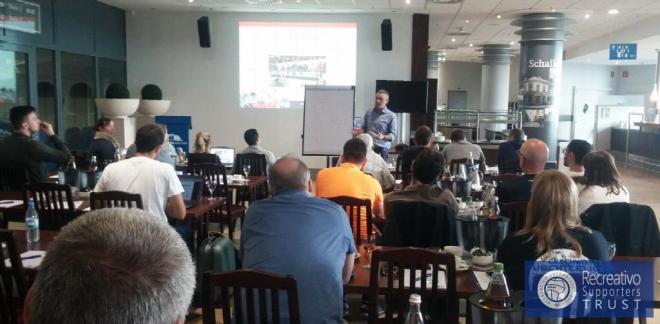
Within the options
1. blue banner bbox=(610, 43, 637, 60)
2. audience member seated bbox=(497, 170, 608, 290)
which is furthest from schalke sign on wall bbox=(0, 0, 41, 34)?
blue banner bbox=(610, 43, 637, 60)

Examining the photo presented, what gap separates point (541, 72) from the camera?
37.1 feet

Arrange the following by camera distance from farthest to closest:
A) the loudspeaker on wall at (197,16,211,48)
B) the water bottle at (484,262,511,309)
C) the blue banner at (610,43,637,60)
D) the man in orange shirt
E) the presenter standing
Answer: the blue banner at (610,43,637,60) < the loudspeaker on wall at (197,16,211,48) < the presenter standing < the man in orange shirt < the water bottle at (484,262,511,309)

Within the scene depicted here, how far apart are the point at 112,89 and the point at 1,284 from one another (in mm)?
7348

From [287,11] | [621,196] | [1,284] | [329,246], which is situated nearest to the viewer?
[329,246]

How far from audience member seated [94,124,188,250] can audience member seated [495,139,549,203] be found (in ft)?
7.69

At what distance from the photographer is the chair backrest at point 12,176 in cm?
512

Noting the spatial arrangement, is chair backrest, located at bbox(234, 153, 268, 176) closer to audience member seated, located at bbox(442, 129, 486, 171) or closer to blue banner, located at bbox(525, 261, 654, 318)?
audience member seated, located at bbox(442, 129, 486, 171)

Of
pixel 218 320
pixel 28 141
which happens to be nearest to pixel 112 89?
pixel 28 141

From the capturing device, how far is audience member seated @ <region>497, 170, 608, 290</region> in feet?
7.71

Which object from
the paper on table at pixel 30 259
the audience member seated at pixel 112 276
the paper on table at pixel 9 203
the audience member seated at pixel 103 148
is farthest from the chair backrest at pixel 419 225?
the audience member seated at pixel 103 148

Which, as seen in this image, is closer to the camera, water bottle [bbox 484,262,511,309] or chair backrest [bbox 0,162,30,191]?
water bottle [bbox 484,262,511,309]

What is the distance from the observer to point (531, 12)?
10.8 metres

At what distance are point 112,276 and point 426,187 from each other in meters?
2.84

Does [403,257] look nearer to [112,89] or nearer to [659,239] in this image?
[659,239]
